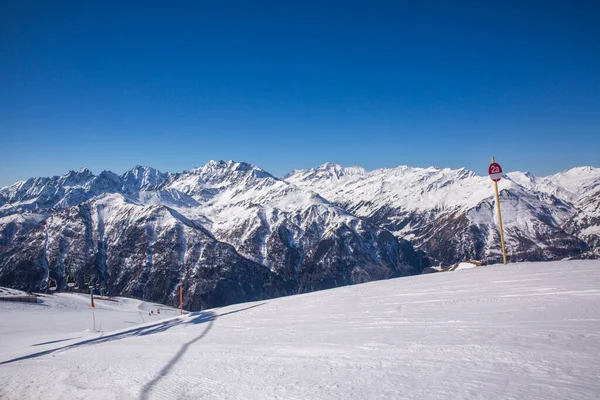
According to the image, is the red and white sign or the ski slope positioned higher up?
the red and white sign

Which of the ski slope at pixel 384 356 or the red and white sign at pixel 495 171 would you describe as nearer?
the ski slope at pixel 384 356

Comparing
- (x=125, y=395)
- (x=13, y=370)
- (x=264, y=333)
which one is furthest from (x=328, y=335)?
(x=13, y=370)

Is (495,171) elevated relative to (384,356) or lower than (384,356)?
elevated

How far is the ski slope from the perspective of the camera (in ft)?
20.9

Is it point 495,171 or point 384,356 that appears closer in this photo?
point 384,356

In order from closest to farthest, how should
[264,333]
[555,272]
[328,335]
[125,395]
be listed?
[125,395] → [328,335] → [264,333] → [555,272]

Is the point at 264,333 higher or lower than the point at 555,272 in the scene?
lower

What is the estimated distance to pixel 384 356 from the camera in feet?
27.3

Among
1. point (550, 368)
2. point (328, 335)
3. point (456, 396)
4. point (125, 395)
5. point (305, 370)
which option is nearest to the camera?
point (456, 396)

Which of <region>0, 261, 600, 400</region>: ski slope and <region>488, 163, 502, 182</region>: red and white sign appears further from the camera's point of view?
<region>488, 163, 502, 182</region>: red and white sign

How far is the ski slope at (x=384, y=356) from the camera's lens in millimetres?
6359

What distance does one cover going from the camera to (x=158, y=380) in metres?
7.95

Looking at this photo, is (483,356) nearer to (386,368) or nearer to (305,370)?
(386,368)

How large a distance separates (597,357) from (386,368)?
12.6ft
